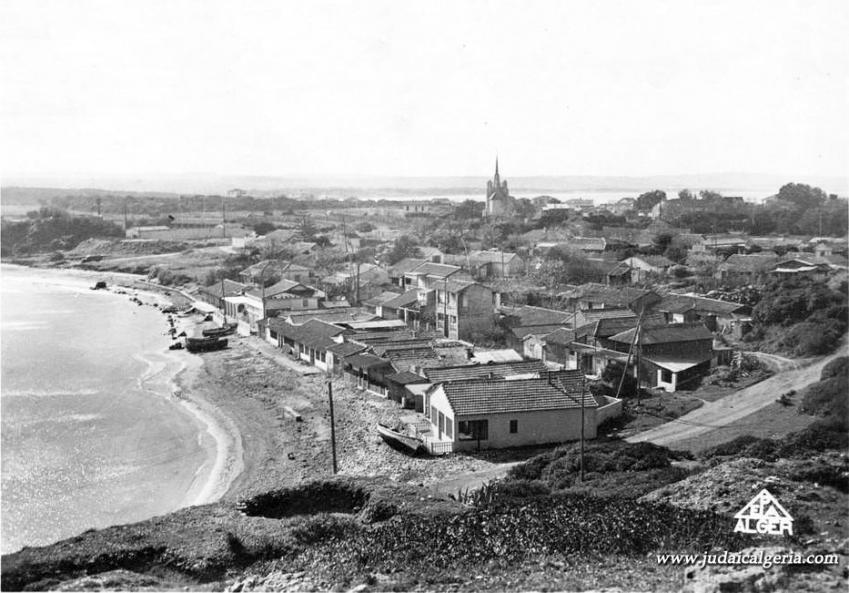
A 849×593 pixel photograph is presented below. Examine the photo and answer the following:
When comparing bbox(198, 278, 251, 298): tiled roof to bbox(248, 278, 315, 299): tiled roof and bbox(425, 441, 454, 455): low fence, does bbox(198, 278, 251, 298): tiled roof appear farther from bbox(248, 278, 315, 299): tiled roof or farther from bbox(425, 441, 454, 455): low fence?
bbox(425, 441, 454, 455): low fence

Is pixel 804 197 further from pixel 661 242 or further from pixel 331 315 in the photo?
pixel 331 315

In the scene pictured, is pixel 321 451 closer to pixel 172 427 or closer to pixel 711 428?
pixel 172 427

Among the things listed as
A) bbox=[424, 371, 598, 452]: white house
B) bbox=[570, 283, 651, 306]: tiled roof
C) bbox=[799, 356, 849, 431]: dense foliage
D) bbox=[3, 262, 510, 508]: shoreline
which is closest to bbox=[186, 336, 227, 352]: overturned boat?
bbox=[3, 262, 510, 508]: shoreline

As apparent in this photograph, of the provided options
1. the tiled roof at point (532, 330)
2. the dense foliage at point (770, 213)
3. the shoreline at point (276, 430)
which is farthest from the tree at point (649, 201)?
the shoreline at point (276, 430)

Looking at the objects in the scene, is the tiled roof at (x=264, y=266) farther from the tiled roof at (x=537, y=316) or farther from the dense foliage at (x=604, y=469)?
the dense foliage at (x=604, y=469)

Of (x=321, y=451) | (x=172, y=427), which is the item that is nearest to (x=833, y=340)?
(x=321, y=451)

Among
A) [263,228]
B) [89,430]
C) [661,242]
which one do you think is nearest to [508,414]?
[89,430]
